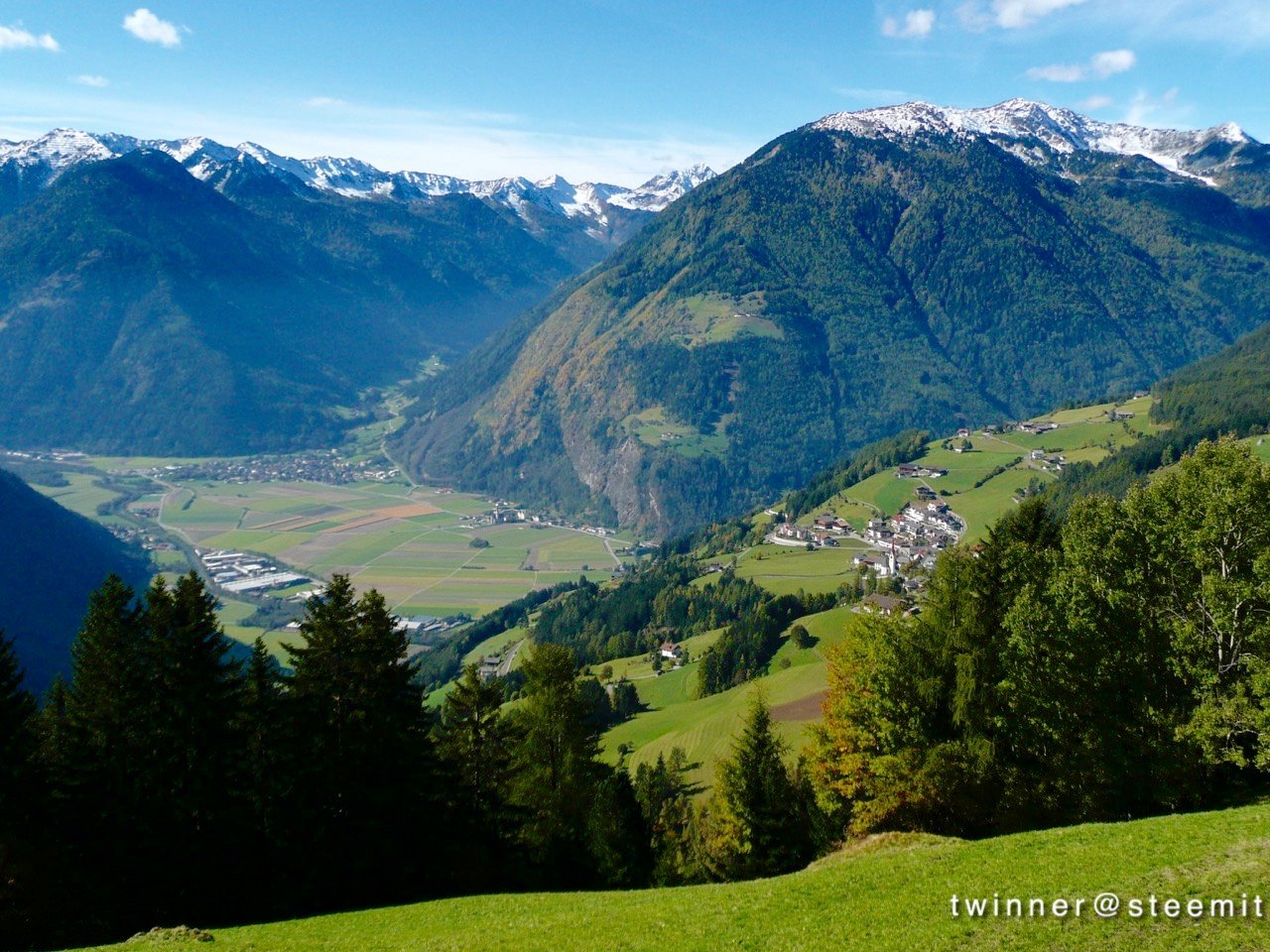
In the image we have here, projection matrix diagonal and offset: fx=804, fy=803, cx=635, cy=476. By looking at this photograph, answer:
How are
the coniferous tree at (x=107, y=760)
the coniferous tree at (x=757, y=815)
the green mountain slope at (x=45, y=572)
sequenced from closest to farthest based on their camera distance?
the coniferous tree at (x=107, y=760), the coniferous tree at (x=757, y=815), the green mountain slope at (x=45, y=572)

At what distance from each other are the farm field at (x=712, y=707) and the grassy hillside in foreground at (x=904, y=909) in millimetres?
42967

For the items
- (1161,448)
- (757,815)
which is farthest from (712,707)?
(1161,448)

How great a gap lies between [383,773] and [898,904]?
21154 mm

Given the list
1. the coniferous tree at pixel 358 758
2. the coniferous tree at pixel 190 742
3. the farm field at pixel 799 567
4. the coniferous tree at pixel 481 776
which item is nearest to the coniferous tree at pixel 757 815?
the coniferous tree at pixel 481 776

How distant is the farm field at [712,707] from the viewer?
258 ft

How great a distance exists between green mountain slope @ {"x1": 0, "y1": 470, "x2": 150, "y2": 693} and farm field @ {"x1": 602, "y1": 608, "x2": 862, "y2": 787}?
91166mm

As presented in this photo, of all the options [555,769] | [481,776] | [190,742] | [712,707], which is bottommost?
[712,707]

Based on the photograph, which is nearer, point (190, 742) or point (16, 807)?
point (16, 807)

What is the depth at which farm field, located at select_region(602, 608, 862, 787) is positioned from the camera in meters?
78.6

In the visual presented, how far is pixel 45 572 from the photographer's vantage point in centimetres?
15388

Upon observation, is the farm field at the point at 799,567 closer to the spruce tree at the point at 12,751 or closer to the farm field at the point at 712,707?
the farm field at the point at 712,707

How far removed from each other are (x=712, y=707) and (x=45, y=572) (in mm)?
135517

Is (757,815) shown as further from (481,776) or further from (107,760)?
(107,760)

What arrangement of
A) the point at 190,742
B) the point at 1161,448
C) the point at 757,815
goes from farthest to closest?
the point at 1161,448 → the point at 757,815 → the point at 190,742
